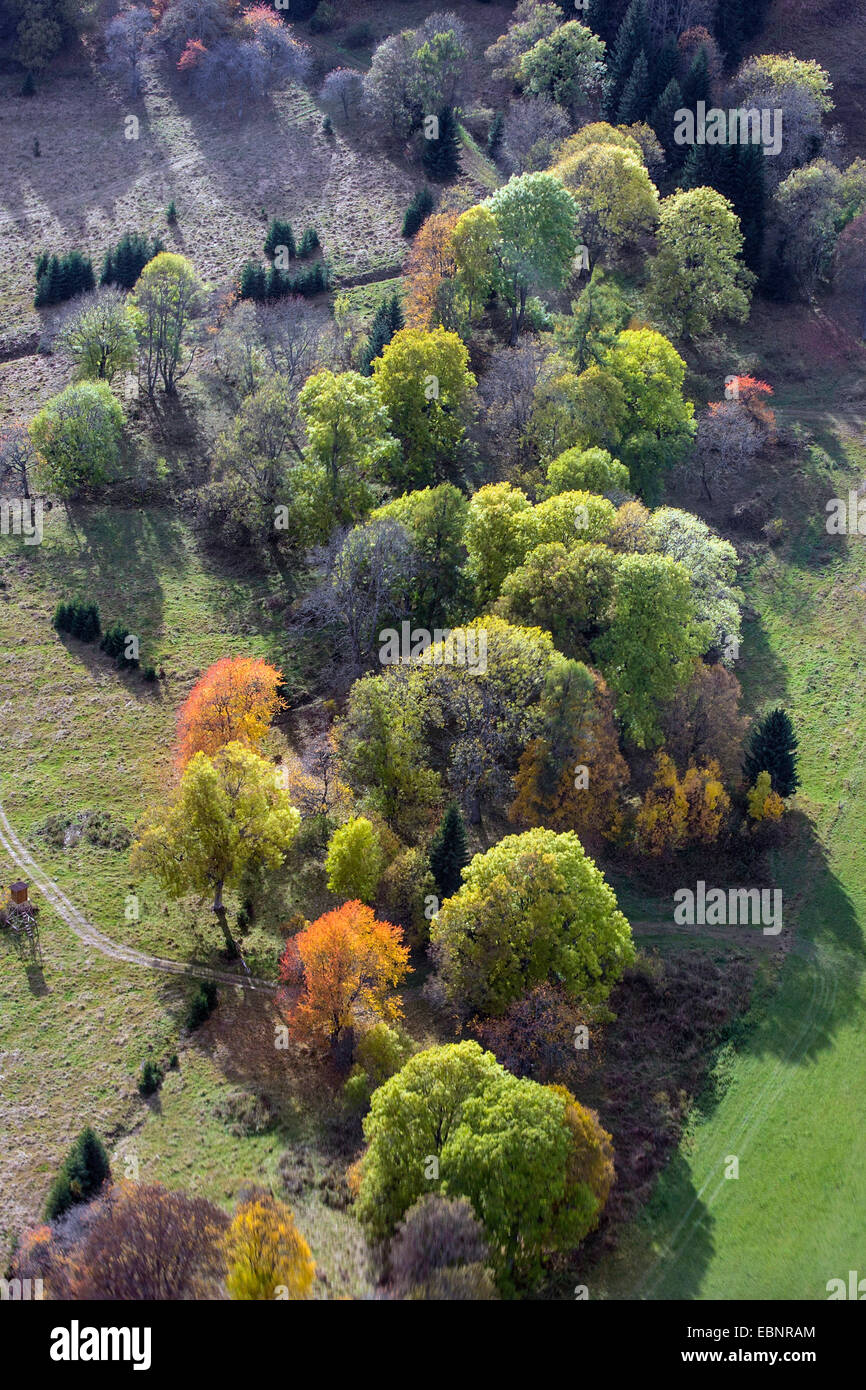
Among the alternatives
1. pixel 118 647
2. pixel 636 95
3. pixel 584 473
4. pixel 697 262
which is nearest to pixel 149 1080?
pixel 118 647

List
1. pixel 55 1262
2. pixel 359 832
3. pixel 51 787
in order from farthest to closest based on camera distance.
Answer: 1. pixel 51 787
2. pixel 359 832
3. pixel 55 1262

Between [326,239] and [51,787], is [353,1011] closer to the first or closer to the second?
[51,787]

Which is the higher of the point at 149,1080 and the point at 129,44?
the point at 129,44

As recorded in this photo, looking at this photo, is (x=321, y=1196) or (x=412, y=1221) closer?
(x=412, y=1221)

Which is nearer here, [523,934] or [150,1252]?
[150,1252]

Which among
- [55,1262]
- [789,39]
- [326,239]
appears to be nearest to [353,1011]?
[55,1262]

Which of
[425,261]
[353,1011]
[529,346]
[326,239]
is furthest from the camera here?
[326,239]

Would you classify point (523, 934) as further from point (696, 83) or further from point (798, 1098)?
point (696, 83)

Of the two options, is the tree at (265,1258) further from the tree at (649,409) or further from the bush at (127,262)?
the bush at (127,262)
